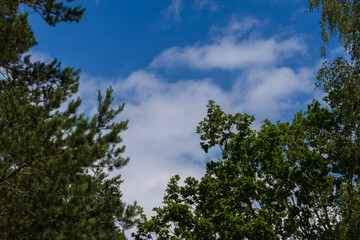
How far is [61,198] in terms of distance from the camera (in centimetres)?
884

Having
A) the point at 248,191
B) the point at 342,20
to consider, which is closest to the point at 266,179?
the point at 248,191

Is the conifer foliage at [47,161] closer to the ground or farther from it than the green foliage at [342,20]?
closer to the ground

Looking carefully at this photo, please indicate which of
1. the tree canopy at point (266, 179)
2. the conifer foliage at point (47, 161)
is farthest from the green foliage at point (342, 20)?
Answer: the conifer foliage at point (47, 161)

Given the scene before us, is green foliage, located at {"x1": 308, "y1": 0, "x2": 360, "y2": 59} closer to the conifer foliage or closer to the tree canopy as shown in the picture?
the tree canopy

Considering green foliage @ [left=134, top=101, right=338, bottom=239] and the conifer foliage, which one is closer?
the conifer foliage

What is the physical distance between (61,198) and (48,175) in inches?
30.8

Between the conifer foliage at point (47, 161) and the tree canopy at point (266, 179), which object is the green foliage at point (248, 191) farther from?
the conifer foliage at point (47, 161)

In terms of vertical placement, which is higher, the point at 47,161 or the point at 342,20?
the point at 342,20

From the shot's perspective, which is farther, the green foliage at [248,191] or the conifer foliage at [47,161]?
the green foliage at [248,191]

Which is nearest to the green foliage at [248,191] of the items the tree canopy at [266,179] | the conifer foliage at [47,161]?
the tree canopy at [266,179]

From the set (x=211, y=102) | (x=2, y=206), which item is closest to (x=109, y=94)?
(x=2, y=206)

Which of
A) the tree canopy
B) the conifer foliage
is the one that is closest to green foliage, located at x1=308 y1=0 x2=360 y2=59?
the tree canopy

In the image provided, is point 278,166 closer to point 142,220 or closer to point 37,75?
point 142,220

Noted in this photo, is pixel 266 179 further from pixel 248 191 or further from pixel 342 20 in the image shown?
pixel 342 20
